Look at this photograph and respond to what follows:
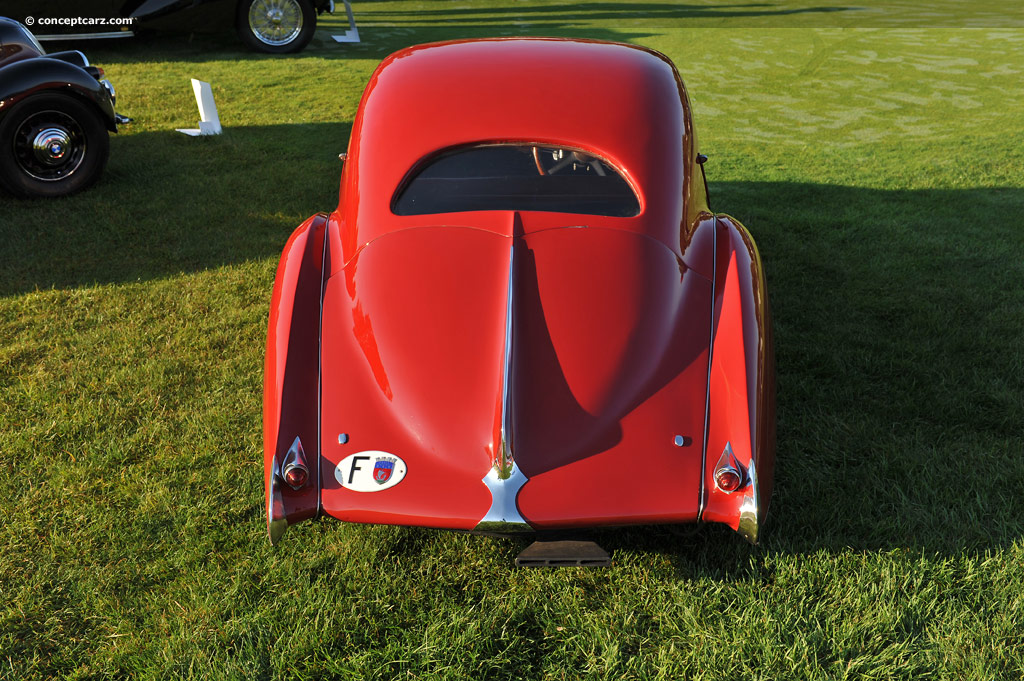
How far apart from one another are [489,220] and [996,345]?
9.77ft

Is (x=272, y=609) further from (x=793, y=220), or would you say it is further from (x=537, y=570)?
(x=793, y=220)

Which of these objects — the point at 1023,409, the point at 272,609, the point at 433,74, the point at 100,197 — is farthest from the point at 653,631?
the point at 100,197

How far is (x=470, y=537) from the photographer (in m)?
3.17

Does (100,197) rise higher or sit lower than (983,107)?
higher

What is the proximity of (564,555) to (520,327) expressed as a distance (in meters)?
0.82

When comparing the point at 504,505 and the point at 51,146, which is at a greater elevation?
the point at 51,146

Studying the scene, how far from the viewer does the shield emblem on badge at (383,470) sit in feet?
8.93

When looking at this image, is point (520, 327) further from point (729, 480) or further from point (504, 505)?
point (729, 480)

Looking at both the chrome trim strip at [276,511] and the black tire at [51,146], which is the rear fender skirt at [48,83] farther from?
the chrome trim strip at [276,511]

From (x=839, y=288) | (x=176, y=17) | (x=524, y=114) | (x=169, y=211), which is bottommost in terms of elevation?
(x=839, y=288)

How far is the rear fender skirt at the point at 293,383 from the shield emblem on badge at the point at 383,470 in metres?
0.20

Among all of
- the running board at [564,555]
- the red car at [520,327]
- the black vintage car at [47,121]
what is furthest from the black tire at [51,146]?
the running board at [564,555]

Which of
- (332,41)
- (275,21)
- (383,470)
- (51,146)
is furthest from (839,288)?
(332,41)

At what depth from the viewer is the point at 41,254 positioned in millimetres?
5551
